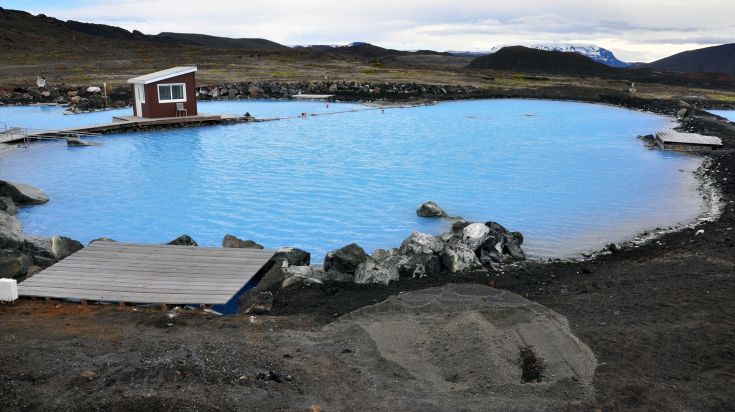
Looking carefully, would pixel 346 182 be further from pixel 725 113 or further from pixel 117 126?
pixel 725 113

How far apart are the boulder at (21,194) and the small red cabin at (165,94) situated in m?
14.7

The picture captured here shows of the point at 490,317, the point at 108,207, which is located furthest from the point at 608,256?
the point at 108,207

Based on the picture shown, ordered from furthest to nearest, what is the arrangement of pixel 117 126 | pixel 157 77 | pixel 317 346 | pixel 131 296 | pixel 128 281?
1. pixel 157 77
2. pixel 117 126
3. pixel 128 281
4. pixel 131 296
5. pixel 317 346

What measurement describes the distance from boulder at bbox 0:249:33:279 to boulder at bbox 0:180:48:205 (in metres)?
7.05

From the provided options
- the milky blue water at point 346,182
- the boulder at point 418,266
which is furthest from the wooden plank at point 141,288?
the milky blue water at point 346,182

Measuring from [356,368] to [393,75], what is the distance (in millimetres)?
64321

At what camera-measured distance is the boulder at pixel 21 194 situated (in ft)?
53.4

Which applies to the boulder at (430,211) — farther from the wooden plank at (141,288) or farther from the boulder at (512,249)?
the wooden plank at (141,288)

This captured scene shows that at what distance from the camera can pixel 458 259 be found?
11.2 m

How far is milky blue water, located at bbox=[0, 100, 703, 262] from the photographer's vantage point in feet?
50.8

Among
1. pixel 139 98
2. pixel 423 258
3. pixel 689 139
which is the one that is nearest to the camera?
pixel 423 258

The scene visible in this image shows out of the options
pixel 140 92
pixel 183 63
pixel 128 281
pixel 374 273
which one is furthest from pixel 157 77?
pixel 183 63

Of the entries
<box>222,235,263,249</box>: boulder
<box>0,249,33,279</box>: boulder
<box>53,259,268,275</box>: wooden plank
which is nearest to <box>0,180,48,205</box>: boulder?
<box>0,249,33,279</box>: boulder

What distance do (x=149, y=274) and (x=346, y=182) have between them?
36.6ft
